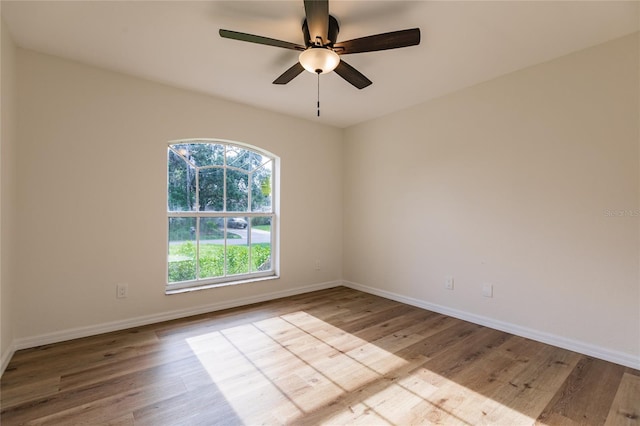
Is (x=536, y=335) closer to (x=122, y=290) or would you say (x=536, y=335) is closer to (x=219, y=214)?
(x=219, y=214)

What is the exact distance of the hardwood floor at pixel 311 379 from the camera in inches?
64.9

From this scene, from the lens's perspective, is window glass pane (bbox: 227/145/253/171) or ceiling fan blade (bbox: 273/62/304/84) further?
window glass pane (bbox: 227/145/253/171)

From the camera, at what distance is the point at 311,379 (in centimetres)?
199

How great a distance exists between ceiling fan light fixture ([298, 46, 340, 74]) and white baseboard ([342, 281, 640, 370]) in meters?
2.70

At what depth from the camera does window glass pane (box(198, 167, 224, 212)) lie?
338 centimetres

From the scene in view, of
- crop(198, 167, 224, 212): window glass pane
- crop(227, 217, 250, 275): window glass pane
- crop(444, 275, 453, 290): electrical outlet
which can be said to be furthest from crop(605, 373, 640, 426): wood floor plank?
crop(198, 167, 224, 212): window glass pane

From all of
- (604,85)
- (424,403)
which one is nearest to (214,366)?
(424,403)

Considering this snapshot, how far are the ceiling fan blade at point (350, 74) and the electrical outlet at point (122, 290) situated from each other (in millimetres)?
2680

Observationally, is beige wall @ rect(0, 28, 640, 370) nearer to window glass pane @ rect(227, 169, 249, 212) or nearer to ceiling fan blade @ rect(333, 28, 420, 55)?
window glass pane @ rect(227, 169, 249, 212)

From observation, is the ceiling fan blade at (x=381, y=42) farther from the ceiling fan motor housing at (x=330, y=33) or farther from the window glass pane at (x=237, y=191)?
the window glass pane at (x=237, y=191)

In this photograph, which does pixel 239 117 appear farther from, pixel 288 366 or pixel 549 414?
pixel 549 414

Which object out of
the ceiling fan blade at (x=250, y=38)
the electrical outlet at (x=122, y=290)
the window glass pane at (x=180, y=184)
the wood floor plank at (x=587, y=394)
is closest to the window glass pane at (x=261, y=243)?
the window glass pane at (x=180, y=184)

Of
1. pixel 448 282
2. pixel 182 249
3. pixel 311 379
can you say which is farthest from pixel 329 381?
pixel 182 249

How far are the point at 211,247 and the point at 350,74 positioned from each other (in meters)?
2.37
